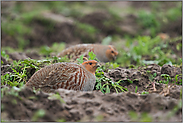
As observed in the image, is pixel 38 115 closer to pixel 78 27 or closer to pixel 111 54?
pixel 111 54

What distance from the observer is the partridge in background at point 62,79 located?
12.3ft

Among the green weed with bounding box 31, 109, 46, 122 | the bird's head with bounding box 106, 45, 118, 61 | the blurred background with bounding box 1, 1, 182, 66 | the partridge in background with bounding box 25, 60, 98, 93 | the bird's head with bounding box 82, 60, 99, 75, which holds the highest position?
the blurred background with bounding box 1, 1, 182, 66

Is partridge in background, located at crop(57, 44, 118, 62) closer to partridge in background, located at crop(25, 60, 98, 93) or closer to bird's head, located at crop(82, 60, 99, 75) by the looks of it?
bird's head, located at crop(82, 60, 99, 75)

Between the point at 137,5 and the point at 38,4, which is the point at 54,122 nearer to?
the point at 38,4

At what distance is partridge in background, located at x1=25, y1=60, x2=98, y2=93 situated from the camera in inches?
148

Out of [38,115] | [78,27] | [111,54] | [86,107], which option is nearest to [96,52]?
[111,54]

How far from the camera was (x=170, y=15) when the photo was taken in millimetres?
13102

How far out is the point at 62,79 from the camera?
3.78 m

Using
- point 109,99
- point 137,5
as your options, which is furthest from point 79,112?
point 137,5

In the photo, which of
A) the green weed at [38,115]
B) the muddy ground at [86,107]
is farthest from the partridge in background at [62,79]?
the green weed at [38,115]

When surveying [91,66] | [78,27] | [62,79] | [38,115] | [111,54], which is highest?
[78,27]

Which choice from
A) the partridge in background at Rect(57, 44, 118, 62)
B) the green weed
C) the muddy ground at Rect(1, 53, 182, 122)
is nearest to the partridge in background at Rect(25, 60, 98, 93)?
the muddy ground at Rect(1, 53, 182, 122)

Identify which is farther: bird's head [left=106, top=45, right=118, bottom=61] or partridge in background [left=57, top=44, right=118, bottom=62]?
bird's head [left=106, top=45, right=118, bottom=61]

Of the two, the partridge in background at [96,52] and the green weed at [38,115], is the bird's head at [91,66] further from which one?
the partridge in background at [96,52]
